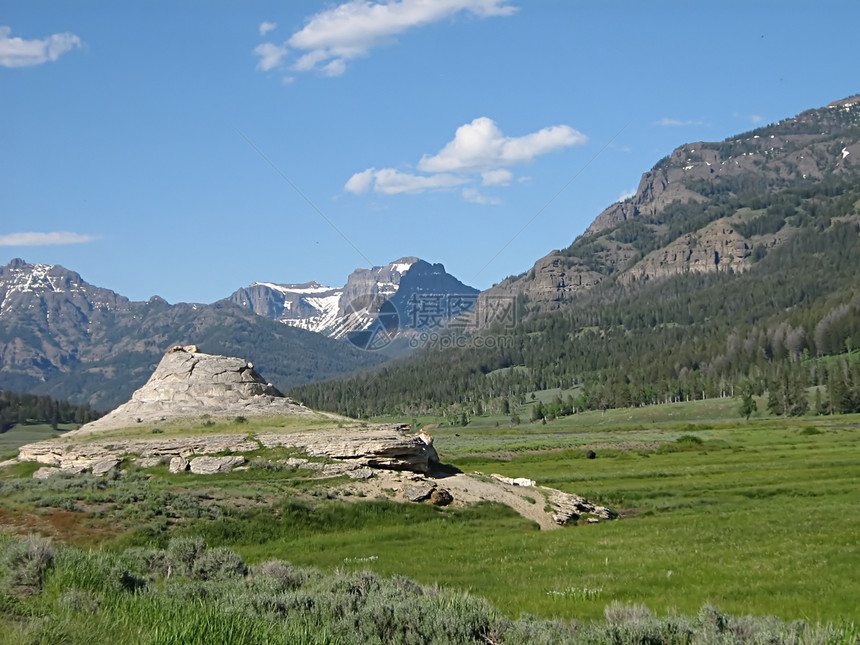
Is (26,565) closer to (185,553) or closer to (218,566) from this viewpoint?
(218,566)

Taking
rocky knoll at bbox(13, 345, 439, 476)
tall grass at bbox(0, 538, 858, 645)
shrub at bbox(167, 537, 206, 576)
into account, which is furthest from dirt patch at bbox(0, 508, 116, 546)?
tall grass at bbox(0, 538, 858, 645)

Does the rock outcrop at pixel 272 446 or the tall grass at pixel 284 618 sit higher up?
the rock outcrop at pixel 272 446

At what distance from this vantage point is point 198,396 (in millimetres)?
52750

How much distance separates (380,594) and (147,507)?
21.0 m

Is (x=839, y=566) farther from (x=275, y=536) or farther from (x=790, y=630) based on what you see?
(x=275, y=536)

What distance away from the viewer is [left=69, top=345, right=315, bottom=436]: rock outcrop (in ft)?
167

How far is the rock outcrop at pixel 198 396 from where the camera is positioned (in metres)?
50.8

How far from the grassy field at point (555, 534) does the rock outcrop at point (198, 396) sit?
8.55 metres

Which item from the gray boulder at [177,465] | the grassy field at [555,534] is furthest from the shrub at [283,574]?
the gray boulder at [177,465]

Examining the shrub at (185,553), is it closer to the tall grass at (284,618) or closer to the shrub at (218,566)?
the shrub at (218,566)

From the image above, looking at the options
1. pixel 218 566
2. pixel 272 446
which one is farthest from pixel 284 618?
pixel 272 446

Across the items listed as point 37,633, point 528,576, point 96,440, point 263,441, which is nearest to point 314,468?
point 263,441

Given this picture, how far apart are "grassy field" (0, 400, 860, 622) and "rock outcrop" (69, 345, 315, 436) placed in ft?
28.0

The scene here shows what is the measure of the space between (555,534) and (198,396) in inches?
1106
